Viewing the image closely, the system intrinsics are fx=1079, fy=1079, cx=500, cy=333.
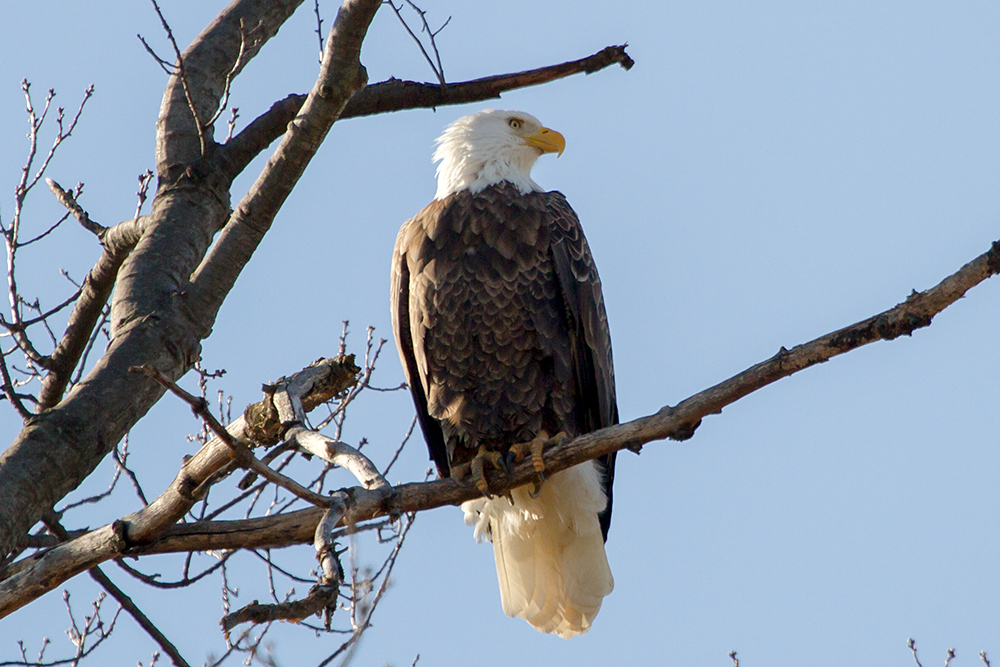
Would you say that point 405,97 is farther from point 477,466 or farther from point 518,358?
point 477,466

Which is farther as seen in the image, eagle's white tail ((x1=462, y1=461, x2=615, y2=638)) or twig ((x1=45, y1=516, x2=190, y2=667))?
eagle's white tail ((x1=462, y1=461, x2=615, y2=638))

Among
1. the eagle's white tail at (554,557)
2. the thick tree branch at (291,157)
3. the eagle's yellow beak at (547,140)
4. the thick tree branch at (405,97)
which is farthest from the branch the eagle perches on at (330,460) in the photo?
the eagle's yellow beak at (547,140)

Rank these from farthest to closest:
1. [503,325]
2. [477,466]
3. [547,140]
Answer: [547,140], [503,325], [477,466]

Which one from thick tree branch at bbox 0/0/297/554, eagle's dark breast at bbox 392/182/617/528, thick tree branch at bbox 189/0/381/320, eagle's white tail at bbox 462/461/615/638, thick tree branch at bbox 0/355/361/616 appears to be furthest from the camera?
eagle's white tail at bbox 462/461/615/638

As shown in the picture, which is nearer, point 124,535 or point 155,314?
point 124,535

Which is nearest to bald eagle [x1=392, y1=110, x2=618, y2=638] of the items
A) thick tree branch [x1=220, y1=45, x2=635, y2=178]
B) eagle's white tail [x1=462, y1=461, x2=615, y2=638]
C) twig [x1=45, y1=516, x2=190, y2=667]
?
eagle's white tail [x1=462, y1=461, x2=615, y2=638]

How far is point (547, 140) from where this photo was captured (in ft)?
18.4

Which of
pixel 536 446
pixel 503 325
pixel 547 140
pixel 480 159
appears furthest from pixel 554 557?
→ pixel 547 140

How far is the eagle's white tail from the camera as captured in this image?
501cm

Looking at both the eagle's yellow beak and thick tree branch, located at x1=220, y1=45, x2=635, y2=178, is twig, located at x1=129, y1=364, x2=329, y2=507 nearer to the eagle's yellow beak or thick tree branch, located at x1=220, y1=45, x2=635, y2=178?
thick tree branch, located at x1=220, y1=45, x2=635, y2=178

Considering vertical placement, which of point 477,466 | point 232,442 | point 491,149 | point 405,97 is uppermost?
point 491,149

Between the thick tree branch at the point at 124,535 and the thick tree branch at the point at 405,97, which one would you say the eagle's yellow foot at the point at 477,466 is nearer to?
the thick tree branch at the point at 124,535

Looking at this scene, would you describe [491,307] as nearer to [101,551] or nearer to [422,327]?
[422,327]

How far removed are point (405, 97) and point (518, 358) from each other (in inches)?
Result: 50.4
